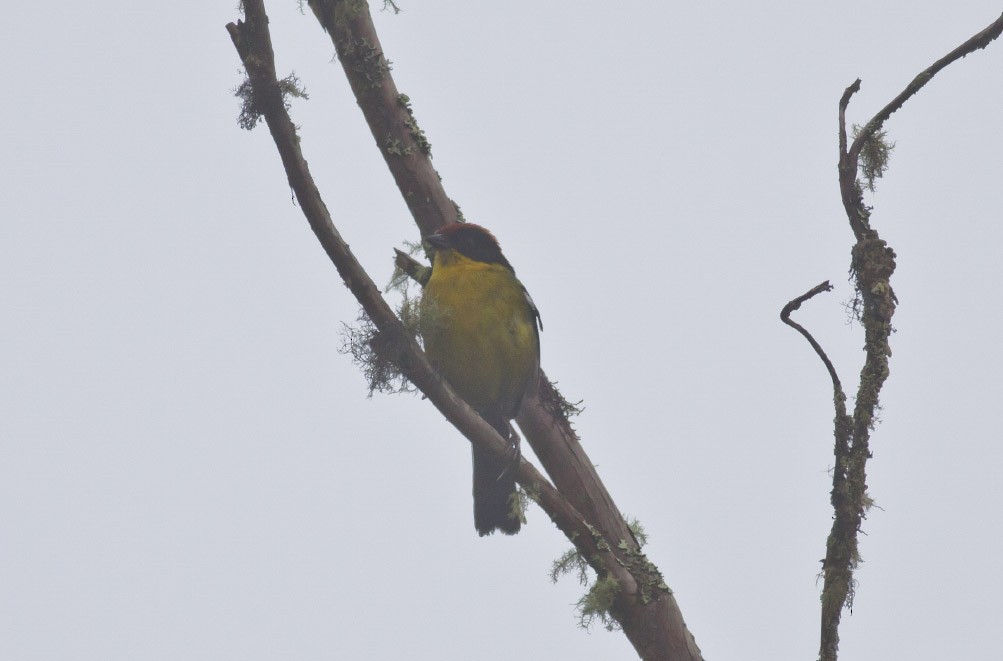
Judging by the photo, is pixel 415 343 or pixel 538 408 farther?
pixel 538 408

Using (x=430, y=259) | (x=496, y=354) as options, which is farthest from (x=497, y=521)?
(x=430, y=259)

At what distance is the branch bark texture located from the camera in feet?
11.4

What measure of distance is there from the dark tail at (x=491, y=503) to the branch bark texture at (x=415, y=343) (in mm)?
377

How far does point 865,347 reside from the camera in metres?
3.73

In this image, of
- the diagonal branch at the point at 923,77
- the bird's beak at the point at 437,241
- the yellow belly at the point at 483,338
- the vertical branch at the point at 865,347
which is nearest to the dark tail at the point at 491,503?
the yellow belly at the point at 483,338

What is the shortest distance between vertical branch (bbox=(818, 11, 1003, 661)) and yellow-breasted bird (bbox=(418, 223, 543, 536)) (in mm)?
1998

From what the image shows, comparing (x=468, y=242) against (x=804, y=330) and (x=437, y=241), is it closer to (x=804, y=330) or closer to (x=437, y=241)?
(x=437, y=241)

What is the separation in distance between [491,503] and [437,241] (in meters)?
1.44

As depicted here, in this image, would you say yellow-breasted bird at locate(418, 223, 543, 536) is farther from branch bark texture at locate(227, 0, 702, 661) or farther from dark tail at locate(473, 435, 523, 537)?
branch bark texture at locate(227, 0, 702, 661)

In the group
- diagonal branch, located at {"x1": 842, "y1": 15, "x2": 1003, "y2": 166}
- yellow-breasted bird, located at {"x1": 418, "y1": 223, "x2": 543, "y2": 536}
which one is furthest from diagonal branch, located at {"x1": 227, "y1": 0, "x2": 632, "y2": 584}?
diagonal branch, located at {"x1": 842, "y1": 15, "x2": 1003, "y2": 166}

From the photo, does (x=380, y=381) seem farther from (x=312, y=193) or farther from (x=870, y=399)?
(x=870, y=399)

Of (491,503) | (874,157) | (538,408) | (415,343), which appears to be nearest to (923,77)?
(874,157)

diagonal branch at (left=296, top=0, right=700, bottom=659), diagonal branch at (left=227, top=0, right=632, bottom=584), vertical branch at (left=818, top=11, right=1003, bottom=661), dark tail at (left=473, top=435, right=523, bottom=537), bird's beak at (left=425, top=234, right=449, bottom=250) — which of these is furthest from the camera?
dark tail at (left=473, top=435, right=523, bottom=537)

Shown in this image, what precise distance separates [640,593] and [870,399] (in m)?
1.64
